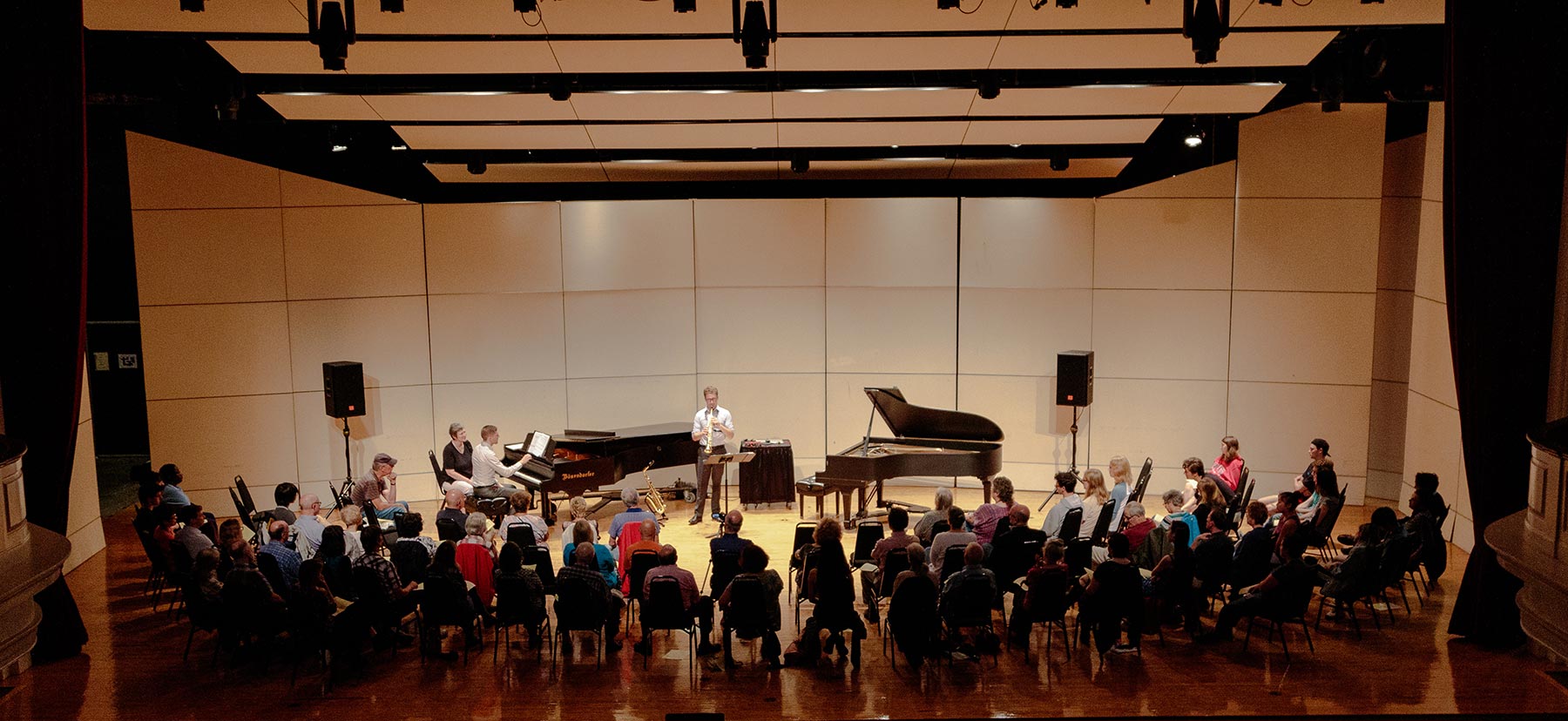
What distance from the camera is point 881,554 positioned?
7133 mm

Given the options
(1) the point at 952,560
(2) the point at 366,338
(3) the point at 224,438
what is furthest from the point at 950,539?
(3) the point at 224,438

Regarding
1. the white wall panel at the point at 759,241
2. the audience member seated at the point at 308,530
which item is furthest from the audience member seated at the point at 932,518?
the white wall panel at the point at 759,241

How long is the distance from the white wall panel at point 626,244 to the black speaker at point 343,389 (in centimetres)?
221

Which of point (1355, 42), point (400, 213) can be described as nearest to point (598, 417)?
point (400, 213)

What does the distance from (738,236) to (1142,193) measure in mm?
4010

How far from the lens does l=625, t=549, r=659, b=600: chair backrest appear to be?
677cm

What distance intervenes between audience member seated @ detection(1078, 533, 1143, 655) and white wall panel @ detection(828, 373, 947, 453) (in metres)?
4.79

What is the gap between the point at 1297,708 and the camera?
599 cm

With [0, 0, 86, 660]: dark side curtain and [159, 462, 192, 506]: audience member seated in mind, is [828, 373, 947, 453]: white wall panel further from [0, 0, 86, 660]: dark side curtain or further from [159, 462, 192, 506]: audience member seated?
[0, 0, 86, 660]: dark side curtain

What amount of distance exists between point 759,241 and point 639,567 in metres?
5.18

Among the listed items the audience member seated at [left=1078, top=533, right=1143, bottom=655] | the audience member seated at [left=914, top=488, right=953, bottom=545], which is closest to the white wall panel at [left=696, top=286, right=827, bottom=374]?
the audience member seated at [left=914, top=488, right=953, bottom=545]

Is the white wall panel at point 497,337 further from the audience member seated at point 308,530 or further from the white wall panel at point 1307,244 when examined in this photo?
the white wall panel at point 1307,244

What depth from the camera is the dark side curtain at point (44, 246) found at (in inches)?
246

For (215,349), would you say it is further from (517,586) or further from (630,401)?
(517,586)
